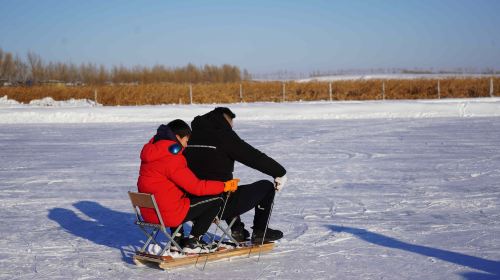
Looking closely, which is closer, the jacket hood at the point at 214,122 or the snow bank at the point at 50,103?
the jacket hood at the point at 214,122

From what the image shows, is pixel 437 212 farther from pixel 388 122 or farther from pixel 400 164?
pixel 388 122

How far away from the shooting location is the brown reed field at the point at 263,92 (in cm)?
4288

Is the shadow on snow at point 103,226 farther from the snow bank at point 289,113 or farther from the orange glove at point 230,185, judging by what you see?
the snow bank at point 289,113

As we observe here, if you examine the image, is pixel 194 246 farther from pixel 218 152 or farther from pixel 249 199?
pixel 218 152

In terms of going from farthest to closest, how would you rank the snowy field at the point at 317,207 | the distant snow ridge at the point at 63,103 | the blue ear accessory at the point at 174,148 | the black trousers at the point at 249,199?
Answer: the distant snow ridge at the point at 63,103 < the black trousers at the point at 249,199 < the snowy field at the point at 317,207 < the blue ear accessory at the point at 174,148

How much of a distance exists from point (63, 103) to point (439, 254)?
3736 cm

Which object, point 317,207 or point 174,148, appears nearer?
point 174,148

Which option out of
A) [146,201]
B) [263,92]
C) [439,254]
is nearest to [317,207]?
[439,254]

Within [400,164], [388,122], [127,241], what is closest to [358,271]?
[127,241]

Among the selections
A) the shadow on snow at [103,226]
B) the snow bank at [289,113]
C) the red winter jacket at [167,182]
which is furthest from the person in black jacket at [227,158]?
the snow bank at [289,113]

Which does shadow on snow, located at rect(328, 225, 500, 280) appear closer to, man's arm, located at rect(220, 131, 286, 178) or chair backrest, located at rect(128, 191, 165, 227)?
man's arm, located at rect(220, 131, 286, 178)

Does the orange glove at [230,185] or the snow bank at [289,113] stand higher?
the orange glove at [230,185]

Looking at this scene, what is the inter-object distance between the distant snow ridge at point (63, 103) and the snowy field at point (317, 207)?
20782mm

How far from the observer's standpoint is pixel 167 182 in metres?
5.54
